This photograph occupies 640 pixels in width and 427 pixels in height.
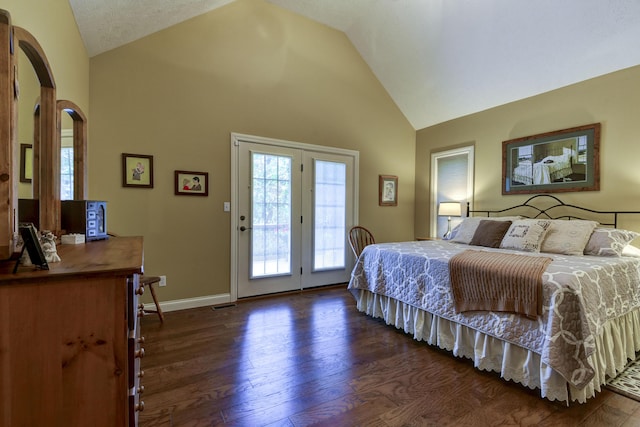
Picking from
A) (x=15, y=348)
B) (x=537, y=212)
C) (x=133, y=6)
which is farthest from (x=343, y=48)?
(x=15, y=348)

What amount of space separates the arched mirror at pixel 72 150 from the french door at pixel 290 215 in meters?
1.47

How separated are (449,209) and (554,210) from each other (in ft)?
3.81

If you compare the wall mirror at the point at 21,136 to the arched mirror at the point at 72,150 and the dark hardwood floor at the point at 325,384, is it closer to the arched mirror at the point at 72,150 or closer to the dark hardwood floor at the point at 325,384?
the arched mirror at the point at 72,150

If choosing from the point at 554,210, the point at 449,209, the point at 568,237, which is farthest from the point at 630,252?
the point at 449,209

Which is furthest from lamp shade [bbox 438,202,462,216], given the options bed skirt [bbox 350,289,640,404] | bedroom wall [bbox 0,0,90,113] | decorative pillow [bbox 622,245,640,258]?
bedroom wall [bbox 0,0,90,113]

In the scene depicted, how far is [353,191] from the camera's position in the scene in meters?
4.45

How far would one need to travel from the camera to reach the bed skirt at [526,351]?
170 cm

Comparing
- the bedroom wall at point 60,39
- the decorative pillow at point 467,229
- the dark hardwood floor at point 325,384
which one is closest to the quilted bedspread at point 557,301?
the dark hardwood floor at point 325,384

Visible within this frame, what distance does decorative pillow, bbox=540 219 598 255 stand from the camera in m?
2.64

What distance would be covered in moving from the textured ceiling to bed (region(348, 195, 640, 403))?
153cm

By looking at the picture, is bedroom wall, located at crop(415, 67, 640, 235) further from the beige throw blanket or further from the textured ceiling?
the beige throw blanket

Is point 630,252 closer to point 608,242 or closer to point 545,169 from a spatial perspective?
point 608,242

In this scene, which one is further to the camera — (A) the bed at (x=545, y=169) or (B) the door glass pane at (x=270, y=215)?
(B) the door glass pane at (x=270, y=215)

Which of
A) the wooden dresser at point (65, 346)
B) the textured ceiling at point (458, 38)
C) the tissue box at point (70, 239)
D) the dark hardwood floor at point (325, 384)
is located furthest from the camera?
the textured ceiling at point (458, 38)
